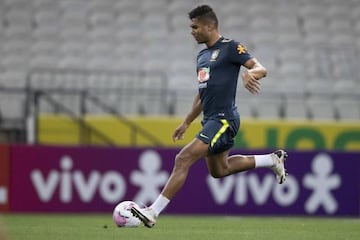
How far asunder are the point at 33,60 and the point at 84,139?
2.51 meters

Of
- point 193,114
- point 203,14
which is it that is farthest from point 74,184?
point 203,14

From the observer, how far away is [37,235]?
27.2 feet

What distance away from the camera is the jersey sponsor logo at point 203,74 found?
8.82m

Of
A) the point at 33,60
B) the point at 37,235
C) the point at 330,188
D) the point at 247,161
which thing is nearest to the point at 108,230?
the point at 37,235

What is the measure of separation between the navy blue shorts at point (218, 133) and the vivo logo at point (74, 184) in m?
5.76

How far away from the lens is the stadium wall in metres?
16.0

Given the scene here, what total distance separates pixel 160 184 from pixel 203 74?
232 inches

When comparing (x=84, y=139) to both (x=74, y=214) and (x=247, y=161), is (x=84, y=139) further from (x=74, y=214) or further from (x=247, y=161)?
(x=247, y=161)

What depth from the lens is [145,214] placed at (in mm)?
8422

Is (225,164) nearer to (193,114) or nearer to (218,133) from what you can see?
(218,133)

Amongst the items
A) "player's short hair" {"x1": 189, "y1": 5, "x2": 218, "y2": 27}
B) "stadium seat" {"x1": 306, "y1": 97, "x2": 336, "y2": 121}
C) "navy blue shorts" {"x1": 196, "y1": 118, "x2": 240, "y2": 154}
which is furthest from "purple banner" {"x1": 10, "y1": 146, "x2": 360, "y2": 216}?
"player's short hair" {"x1": 189, "y1": 5, "x2": 218, "y2": 27}

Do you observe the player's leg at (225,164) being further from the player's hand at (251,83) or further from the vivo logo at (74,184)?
the vivo logo at (74,184)

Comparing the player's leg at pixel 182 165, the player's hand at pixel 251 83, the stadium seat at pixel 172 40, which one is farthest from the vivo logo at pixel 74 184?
the player's hand at pixel 251 83

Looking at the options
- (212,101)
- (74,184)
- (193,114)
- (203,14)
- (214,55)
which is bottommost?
(74,184)
